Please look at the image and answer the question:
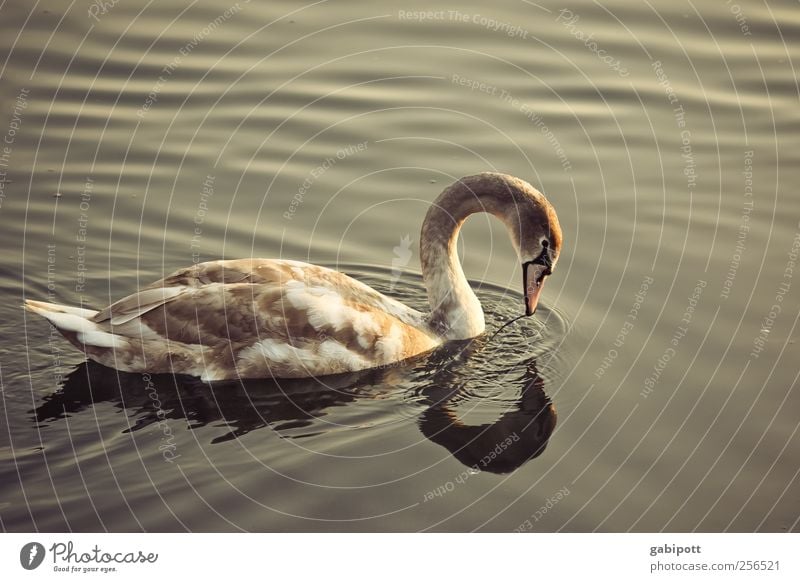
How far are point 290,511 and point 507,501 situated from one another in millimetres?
1265

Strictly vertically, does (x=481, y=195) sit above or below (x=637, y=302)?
above

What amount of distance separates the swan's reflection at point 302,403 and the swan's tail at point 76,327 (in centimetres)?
22

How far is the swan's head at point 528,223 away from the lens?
343 inches

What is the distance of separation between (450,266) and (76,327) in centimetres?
271

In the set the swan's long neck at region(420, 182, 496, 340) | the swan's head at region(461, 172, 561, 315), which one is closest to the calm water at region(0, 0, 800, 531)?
the swan's long neck at region(420, 182, 496, 340)

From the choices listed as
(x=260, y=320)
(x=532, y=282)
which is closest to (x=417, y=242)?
(x=532, y=282)

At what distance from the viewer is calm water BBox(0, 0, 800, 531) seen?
7.34 m

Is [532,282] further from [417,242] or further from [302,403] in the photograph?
[302,403]

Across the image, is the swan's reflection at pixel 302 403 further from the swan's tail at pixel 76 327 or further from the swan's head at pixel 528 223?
the swan's head at pixel 528 223

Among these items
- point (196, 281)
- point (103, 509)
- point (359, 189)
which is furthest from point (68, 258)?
point (103, 509)

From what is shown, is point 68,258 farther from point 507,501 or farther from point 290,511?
point 507,501
